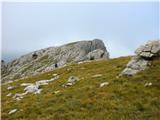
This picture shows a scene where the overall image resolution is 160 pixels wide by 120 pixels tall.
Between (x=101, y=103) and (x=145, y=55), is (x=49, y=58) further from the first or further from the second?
(x=101, y=103)

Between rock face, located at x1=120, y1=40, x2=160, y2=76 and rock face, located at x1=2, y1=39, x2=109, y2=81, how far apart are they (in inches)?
2365

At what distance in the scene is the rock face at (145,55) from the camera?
119 feet

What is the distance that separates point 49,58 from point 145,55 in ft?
283

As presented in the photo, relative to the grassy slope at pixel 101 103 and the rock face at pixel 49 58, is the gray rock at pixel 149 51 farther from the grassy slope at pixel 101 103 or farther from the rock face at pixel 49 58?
the rock face at pixel 49 58

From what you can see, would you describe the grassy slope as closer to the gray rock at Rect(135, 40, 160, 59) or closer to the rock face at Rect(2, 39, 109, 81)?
the gray rock at Rect(135, 40, 160, 59)

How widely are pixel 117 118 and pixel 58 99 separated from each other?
6.95m

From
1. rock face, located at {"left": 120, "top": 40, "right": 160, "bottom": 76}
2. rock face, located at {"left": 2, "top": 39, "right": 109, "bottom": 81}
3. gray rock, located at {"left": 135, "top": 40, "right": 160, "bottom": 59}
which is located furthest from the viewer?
rock face, located at {"left": 2, "top": 39, "right": 109, "bottom": 81}

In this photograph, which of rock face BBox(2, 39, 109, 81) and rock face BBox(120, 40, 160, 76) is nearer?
rock face BBox(120, 40, 160, 76)

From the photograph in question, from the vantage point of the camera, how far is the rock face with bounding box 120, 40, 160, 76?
119 ft

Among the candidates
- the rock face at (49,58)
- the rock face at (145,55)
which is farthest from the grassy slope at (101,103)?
the rock face at (49,58)

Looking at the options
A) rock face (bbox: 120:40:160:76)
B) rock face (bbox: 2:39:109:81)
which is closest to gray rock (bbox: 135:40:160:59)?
rock face (bbox: 120:40:160:76)

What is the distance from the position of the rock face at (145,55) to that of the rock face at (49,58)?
6007cm

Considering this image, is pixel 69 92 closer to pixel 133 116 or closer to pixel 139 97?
pixel 139 97

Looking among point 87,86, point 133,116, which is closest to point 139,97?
point 133,116
